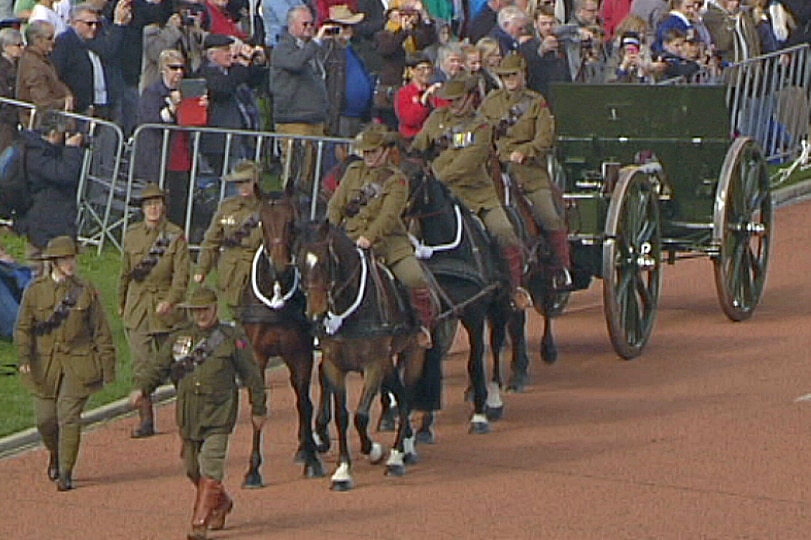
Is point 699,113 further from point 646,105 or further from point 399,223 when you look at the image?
point 399,223

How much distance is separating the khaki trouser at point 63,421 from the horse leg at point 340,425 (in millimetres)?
1576

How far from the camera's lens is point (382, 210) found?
16078 mm

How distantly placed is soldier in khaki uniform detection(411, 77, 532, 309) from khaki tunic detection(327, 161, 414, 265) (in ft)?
4.56

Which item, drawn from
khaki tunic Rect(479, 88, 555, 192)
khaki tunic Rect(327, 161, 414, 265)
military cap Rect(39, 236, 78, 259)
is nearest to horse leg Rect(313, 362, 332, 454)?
khaki tunic Rect(327, 161, 414, 265)

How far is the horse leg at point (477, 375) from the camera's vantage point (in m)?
17.4

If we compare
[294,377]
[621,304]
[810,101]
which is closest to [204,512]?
[294,377]

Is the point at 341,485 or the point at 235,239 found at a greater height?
the point at 235,239

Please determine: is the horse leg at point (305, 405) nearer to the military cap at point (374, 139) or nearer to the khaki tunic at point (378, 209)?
the khaki tunic at point (378, 209)

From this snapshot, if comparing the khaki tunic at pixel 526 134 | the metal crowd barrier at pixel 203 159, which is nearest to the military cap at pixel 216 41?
the metal crowd barrier at pixel 203 159

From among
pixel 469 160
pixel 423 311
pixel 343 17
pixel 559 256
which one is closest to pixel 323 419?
pixel 423 311

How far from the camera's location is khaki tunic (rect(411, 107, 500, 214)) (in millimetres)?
17672

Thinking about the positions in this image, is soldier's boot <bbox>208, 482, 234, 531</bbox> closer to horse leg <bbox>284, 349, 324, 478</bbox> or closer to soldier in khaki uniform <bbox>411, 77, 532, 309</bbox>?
horse leg <bbox>284, 349, 324, 478</bbox>

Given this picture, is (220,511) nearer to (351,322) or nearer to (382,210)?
(351,322)

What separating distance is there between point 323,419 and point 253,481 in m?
0.80
